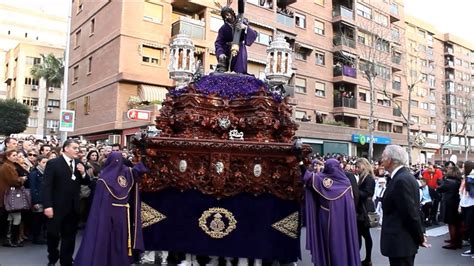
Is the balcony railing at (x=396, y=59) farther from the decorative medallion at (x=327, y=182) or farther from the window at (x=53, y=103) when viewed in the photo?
the window at (x=53, y=103)

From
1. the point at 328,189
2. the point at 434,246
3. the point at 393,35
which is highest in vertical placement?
the point at 393,35

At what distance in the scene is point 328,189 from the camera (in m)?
5.51

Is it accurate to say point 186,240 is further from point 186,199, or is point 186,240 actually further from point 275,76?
point 275,76

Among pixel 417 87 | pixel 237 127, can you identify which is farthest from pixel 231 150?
pixel 417 87

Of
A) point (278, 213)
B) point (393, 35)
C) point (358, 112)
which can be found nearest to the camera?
point (278, 213)

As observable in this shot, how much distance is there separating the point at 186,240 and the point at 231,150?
149 centimetres

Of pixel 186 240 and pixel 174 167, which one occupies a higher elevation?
pixel 174 167

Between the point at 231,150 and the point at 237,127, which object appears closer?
the point at 231,150

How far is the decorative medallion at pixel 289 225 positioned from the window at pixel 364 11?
34762 mm

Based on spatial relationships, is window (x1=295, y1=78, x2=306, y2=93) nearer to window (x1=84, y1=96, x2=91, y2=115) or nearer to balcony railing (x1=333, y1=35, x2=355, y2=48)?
balcony railing (x1=333, y1=35, x2=355, y2=48)

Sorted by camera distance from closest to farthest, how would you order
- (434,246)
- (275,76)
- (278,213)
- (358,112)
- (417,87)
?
(278,213)
(275,76)
(434,246)
(358,112)
(417,87)

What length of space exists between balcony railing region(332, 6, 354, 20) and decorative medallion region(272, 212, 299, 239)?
105 ft

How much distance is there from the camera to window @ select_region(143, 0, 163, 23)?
24141 millimetres

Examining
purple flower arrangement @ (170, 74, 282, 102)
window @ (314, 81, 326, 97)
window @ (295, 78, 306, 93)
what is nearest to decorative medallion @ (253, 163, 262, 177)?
purple flower arrangement @ (170, 74, 282, 102)
